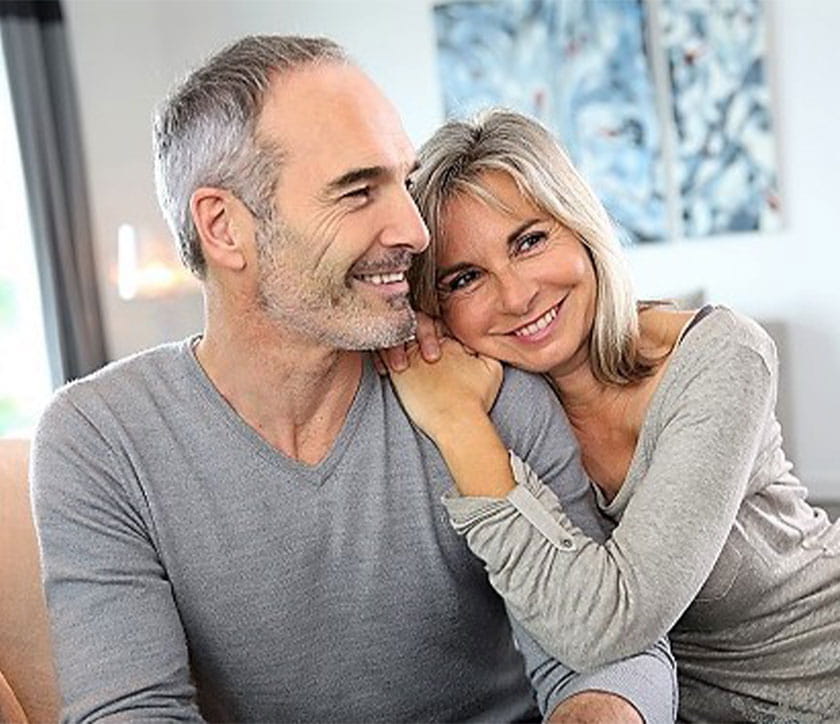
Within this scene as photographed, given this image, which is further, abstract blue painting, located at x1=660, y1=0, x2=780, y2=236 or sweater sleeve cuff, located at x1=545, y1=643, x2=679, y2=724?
abstract blue painting, located at x1=660, y1=0, x2=780, y2=236

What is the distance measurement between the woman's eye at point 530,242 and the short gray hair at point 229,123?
11.7 inches

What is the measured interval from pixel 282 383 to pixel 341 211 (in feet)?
0.70

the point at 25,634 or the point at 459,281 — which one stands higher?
the point at 459,281

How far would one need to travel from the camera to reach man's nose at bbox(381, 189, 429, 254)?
1446mm

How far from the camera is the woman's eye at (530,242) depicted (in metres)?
1.60

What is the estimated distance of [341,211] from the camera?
1442 mm

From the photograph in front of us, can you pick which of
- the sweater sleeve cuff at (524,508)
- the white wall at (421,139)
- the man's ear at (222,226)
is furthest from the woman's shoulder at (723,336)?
the white wall at (421,139)

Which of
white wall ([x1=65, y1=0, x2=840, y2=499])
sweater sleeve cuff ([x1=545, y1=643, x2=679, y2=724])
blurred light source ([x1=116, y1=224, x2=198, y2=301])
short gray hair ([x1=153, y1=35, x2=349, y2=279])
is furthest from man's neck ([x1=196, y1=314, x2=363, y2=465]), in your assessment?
blurred light source ([x1=116, y1=224, x2=198, y2=301])

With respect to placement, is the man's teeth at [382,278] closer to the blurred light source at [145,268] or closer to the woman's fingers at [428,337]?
the woman's fingers at [428,337]

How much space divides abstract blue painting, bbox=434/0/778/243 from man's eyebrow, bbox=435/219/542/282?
2.97m

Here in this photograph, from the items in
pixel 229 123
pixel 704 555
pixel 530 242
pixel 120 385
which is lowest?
pixel 704 555

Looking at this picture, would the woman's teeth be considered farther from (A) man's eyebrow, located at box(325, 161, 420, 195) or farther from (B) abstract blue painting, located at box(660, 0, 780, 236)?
(B) abstract blue painting, located at box(660, 0, 780, 236)

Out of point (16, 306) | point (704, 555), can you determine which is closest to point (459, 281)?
point (704, 555)

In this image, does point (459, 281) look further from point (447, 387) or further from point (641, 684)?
point (641, 684)
